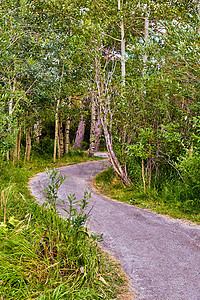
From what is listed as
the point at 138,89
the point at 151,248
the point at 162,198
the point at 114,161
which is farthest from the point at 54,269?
the point at 138,89

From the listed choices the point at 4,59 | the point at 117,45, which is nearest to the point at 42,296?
the point at 4,59

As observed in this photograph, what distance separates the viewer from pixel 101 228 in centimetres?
584

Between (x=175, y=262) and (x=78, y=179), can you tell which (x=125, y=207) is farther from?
(x=78, y=179)

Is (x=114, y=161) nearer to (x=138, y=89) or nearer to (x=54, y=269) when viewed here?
(x=138, y=89)

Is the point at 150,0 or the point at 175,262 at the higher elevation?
the point at 150,0

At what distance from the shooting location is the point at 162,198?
311 inches

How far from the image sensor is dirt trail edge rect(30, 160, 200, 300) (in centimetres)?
365

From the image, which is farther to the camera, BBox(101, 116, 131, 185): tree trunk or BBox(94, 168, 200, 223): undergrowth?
BBox(101, 116, 131, 185): tree trunk

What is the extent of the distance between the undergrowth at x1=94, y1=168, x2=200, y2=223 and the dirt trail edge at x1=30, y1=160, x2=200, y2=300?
39 cm

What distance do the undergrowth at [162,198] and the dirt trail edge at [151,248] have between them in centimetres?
39

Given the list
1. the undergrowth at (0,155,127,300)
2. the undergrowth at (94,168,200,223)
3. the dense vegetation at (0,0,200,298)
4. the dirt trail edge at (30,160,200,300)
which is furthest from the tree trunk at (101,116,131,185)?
the undergrowth at (0,155,127,300)

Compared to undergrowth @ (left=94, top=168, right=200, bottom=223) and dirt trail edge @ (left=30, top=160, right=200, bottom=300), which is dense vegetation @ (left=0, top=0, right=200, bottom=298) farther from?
dirt trail edge @ (left=30, top=160, right=200, bottom=300)

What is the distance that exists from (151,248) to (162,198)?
317cm

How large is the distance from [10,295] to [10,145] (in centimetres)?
546
